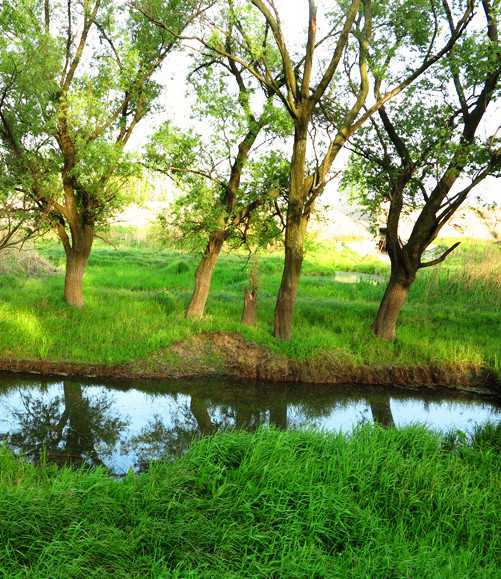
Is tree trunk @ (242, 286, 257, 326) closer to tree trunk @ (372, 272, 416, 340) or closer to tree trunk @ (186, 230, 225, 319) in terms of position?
tree trunk @ (186, 230, 225, 319)

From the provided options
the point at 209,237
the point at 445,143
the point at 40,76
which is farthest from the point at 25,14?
the point at 445,143

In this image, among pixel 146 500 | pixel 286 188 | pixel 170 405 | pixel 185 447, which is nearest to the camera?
pixel 146 500

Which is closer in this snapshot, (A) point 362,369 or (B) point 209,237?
(A) point 362,369

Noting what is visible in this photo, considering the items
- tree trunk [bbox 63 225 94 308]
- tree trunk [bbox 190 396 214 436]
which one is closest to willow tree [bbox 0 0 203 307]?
tree trunk [bbox 63 225 94 308]

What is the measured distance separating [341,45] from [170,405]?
7.45 m

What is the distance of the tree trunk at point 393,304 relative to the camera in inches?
459

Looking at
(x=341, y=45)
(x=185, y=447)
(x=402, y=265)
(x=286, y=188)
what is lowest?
(x=185, y=447)

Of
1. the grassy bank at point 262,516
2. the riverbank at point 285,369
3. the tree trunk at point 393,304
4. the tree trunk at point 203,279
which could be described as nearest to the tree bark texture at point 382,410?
the riverbank at point 285,369

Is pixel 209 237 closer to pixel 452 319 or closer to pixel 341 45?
pixel 341 45

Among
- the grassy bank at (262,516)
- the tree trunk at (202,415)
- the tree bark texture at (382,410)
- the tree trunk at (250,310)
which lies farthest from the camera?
the tree trunk at (250,310)

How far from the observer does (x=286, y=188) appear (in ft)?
38.1

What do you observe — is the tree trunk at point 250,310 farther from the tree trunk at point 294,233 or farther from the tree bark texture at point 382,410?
the tree bark texture at point 382,410

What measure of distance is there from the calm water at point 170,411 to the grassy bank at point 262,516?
59.0 inches

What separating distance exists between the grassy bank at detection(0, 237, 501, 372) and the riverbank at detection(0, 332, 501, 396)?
0.16 metres
